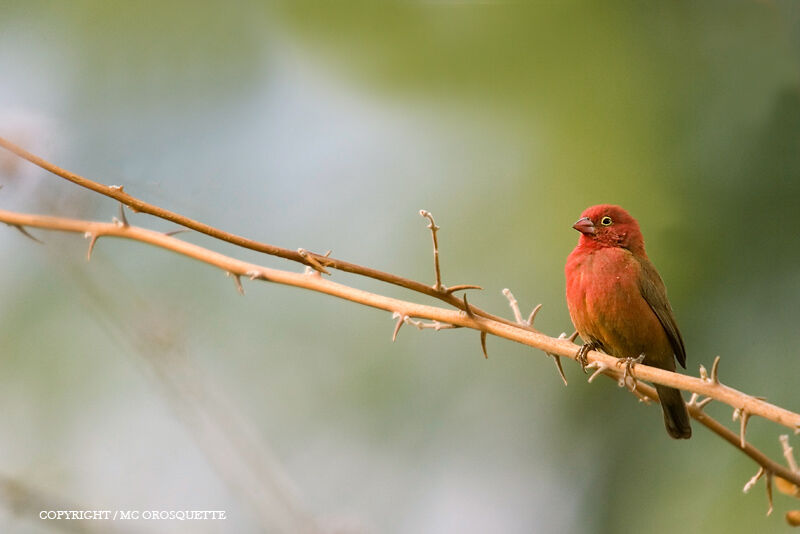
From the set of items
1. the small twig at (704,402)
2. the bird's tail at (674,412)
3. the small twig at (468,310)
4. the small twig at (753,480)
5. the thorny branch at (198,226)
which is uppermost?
the thorny branch at (198,226)

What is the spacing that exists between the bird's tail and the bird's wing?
0.16 m

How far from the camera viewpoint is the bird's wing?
3.99 m

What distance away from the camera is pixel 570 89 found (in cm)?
508

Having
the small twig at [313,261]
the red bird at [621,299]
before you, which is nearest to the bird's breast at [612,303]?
the red bird at [621,299]

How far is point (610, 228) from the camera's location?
4023 millimetres

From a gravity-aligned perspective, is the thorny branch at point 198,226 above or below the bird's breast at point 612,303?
above

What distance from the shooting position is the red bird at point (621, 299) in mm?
3928

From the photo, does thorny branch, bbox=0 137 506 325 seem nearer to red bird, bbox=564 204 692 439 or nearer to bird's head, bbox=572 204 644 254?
red bird, bbox=564 204 692 439

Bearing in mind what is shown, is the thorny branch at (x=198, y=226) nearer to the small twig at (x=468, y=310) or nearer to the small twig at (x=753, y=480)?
the small twig at (x=468, y=310)

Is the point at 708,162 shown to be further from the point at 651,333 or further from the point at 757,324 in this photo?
the point at 651,333

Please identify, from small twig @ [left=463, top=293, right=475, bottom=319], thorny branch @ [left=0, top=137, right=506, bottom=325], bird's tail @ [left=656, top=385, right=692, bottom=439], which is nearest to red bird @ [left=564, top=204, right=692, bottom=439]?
bird's tail @ [left=656, top=385, right=692, bottom=439]

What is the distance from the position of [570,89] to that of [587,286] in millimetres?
1648

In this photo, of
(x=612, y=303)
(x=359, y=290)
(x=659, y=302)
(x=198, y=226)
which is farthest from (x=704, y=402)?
(x=659, y=302)

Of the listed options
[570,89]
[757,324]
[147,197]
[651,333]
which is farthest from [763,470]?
[570,89]
